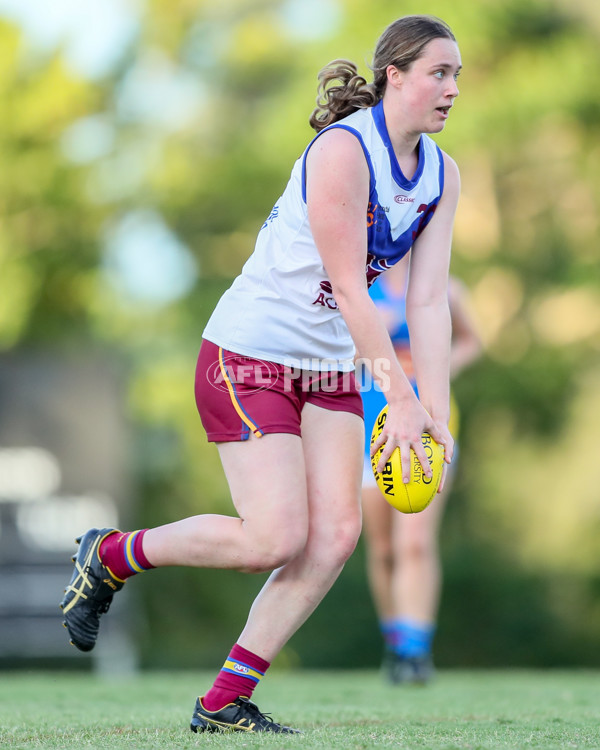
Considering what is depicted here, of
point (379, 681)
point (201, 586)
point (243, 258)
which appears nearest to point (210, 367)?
point (379, 681)

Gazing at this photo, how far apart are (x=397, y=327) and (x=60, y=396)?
3777mm

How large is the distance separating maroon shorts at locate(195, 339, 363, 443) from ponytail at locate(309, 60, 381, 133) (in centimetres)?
70

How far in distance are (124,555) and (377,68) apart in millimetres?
1545

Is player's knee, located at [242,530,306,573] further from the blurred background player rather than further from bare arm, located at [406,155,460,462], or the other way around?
the blurred background player

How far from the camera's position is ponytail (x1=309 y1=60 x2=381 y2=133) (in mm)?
3195

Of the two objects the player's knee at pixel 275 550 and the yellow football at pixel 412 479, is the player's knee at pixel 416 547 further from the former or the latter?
the player's knee at pixel 275 550

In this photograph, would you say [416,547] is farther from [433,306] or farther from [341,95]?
[341,95]

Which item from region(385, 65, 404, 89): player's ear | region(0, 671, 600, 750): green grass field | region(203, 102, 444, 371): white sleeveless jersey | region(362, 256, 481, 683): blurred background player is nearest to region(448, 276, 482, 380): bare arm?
region(362, 256, 481, 683): blurred background player

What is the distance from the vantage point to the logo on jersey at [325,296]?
3.15 m

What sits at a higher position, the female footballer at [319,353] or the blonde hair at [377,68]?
the blonde hair at [377,68]

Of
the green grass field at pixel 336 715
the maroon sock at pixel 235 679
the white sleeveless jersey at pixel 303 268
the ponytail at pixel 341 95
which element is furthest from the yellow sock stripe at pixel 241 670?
the ponytail at pixel 341 95

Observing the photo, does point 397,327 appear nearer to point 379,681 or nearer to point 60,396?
point 379,681

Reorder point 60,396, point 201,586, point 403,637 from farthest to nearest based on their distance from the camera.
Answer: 1. point 201,586
2. point 60,396
3. point 403,637

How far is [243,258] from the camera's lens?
15.2 m
